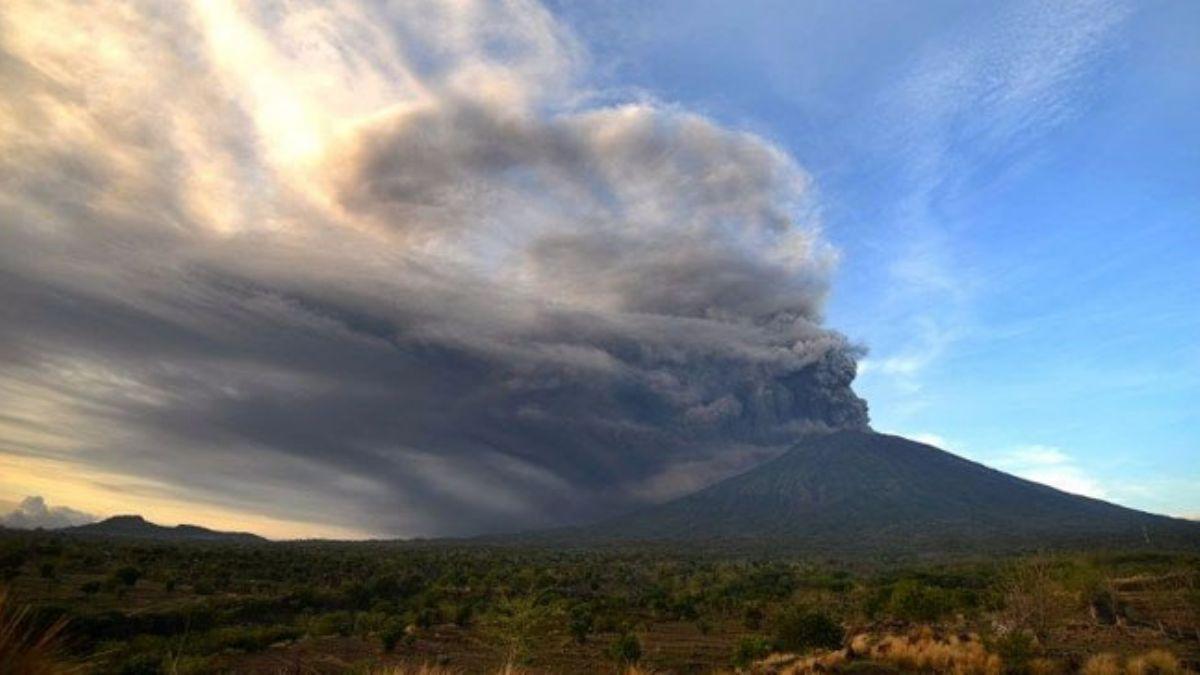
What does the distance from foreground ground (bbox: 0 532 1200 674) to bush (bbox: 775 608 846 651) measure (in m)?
0.07

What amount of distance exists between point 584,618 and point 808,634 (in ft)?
45.6

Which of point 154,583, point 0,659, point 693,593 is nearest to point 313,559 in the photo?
→ point 154,583

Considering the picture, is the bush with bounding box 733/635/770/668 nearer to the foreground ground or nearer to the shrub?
the foreground ground

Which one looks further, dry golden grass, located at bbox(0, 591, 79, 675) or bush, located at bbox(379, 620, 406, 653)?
bush, located at bbox(379, 620, 406, 653)


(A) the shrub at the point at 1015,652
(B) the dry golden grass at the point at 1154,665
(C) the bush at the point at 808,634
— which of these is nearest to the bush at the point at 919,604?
(C) the bush at the point at 808,634

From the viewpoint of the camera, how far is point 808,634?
34.2 m

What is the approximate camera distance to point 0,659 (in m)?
5.88

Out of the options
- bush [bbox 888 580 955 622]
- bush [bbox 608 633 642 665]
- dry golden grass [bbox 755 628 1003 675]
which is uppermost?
bush [bbox 888 580 955 622]

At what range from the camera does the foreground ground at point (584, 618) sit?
2594cm

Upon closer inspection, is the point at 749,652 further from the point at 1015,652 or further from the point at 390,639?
the point at 390,639

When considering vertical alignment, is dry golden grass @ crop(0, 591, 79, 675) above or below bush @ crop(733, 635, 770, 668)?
above

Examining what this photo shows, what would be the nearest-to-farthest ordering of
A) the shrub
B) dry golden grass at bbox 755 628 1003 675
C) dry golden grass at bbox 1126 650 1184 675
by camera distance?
dry golden grass at bbox 1126 650 1184 675 → dry golden grass at bbox 755 628 1003 675 → the shrub

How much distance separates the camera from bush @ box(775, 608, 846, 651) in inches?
1339

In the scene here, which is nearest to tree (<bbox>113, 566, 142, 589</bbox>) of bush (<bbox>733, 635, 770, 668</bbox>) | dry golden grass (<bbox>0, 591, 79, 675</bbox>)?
bush (<bbox>733, 635, 770, 668</bbox>)
